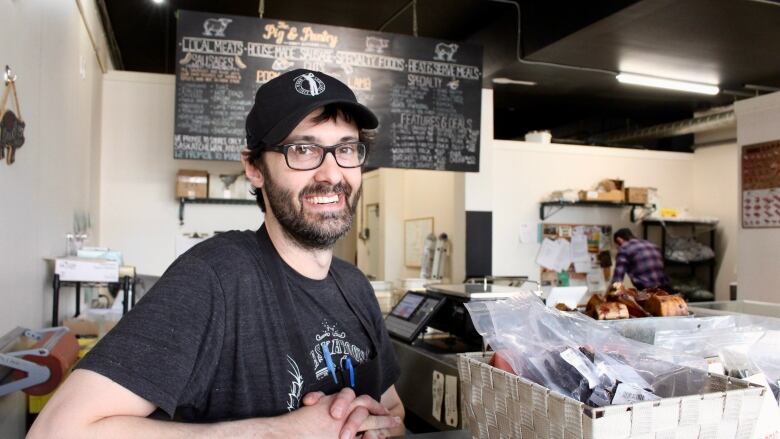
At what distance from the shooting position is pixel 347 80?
407cm

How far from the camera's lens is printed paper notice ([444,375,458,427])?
1.87 m

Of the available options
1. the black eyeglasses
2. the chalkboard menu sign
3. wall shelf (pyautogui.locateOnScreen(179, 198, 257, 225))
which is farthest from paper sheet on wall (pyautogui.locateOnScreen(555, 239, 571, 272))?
the black eyeglasses

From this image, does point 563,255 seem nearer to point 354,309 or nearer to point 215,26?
point 215,26

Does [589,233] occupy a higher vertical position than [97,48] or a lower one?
lower

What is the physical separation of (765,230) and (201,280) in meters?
4.03

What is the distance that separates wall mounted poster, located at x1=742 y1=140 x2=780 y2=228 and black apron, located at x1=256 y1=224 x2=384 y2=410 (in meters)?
3.57

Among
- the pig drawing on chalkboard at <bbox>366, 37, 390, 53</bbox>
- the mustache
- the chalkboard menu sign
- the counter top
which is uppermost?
the pig drawing on chalkboard at <bbox>366, 37, 390, 53</bbox>

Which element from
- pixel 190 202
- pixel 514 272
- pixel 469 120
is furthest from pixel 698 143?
pixel 190 202

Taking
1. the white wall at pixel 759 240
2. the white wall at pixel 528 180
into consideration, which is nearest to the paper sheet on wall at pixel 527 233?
the white wall at pixel 528 180

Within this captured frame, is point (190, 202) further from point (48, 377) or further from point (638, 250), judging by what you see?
point (638, 250)

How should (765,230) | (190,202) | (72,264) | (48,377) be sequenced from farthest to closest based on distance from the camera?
(190,202), (765,230), (72,264), (48,377)

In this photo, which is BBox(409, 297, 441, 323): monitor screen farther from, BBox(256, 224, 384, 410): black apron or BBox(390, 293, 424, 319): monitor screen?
BBox(256, 224, 384, 410): black apron

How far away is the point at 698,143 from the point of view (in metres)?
6.95

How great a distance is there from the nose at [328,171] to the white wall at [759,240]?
12.2 ft
